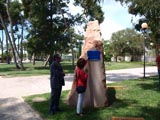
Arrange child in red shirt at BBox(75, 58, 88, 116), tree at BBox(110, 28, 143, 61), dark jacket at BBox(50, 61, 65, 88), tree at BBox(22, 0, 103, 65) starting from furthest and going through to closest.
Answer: tree at BBox(110, 28, 143, 61) → tree at BBox(22, 0, 103, 65) → dark jacket at BBox(50, 61, 65, 88) → child in red shirt at BBox(75, 58, 88, 116)

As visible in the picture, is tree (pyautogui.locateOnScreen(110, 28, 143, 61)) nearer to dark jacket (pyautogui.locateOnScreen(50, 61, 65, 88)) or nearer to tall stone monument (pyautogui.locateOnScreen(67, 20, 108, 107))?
tall stone monument (pyautogui.locateOnScreen(67, 20, 108, 107))

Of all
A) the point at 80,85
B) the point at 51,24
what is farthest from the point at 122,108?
the point at 51,24

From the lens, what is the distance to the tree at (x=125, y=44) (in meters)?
74.7

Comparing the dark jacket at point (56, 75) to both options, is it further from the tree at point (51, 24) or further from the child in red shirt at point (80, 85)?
the tree at point (51, 24)

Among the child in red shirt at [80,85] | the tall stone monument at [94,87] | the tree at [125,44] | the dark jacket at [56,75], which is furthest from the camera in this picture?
the tree at [125,44]

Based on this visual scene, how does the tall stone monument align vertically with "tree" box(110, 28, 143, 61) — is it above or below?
below

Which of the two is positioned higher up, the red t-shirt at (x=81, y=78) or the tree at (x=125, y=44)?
the tree at (x=125, y=44)

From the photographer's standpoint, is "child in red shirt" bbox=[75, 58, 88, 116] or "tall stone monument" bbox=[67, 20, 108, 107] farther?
"tall stone monument" bbox=[67, 20, 108, 107]

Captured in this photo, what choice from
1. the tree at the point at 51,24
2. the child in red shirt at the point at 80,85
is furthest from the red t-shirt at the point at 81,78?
the tree at the point at 51,24

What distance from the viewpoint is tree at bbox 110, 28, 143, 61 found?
245 feet

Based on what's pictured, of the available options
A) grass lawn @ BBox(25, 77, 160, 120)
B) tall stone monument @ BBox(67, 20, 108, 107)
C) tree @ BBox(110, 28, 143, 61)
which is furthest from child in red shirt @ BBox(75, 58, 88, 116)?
tree @ BBox(110, 28, 143, 61)

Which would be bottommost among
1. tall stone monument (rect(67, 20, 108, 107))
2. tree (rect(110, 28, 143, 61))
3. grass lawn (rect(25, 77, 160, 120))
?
grass lawn (rect(25, 77, 160, 120))

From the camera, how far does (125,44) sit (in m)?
76.5

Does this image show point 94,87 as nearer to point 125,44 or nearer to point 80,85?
point 80,85
